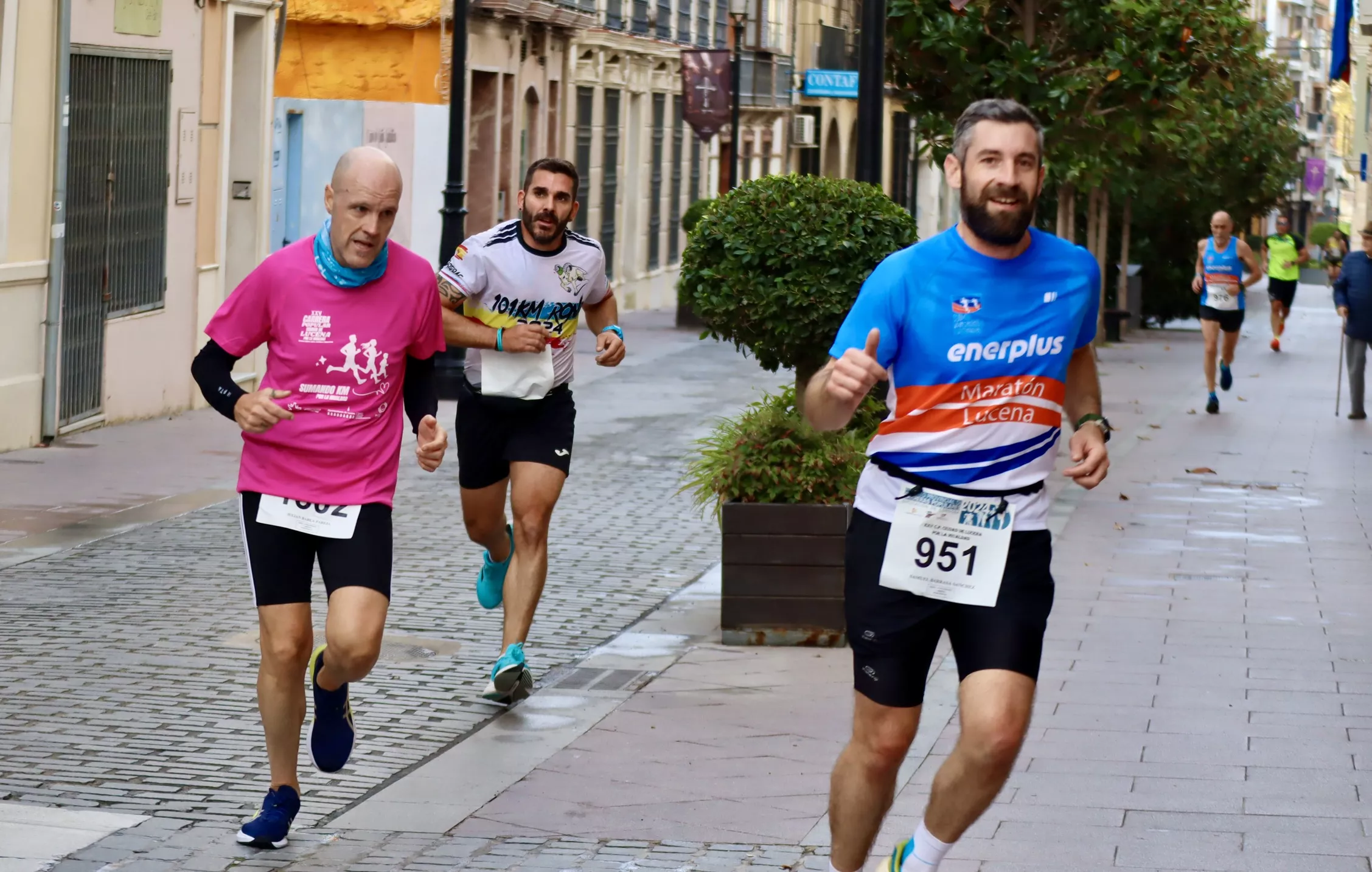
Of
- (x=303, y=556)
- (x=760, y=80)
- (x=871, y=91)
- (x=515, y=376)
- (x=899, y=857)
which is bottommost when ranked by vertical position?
(x=899, y=857)

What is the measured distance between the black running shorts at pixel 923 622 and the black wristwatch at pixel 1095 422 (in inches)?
11.6

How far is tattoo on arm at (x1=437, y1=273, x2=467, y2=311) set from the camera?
24.5ft

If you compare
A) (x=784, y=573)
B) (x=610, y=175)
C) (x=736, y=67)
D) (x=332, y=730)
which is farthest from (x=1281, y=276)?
(x=332, y=730)

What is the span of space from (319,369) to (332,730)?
3.40ft

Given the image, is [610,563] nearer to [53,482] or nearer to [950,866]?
[53,482]

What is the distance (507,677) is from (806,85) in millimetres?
12341

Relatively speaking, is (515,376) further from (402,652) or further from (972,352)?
(972,352)

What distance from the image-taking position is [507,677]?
A: 24.0 ft

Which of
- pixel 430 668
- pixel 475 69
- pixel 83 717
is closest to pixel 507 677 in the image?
pixel 430 668

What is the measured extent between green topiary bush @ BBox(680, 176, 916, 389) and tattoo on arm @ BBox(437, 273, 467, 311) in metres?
1.54

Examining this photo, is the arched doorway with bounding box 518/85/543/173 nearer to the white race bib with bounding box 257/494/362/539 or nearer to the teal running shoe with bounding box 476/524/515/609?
the teal running shoe with bounding box 476/524/515/609

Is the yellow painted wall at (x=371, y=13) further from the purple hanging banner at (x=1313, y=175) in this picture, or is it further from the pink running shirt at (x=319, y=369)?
the purple hanging banner at (x=1313, y=175)

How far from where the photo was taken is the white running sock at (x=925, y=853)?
4676 millimetres

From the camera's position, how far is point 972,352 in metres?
4.59
